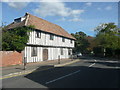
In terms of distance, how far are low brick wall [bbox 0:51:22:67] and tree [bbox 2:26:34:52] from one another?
794mm

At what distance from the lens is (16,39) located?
17.1m

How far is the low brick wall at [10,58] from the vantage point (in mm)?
14975

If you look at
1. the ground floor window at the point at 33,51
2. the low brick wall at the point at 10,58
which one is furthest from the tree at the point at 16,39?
the ground floor window at the point at 33,51

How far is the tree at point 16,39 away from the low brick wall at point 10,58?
2.61 feet

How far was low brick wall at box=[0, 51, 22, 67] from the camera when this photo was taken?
590 inches

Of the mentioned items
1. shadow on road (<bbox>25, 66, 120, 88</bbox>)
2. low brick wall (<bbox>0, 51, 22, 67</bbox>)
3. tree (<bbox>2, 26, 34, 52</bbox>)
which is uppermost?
tree (<bbox>2, 26, 34, 52</bbox>)

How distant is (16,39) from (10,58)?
2.63 metres

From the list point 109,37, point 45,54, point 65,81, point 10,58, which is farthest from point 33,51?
point 109,37

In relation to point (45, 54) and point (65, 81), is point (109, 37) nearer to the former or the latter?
point (45, 54)

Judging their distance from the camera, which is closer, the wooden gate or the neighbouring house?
the neighbouring house

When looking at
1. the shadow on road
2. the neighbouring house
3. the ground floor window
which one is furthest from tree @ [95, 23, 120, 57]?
the shadow on road

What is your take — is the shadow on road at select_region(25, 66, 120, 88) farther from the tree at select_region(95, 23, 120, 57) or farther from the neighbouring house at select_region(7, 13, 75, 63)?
the tree at select_region(95, 23, 120, 57)

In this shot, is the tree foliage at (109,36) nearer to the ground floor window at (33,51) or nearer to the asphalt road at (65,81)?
the ground floor window at (33,51)

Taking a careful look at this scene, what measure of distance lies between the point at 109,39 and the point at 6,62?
3331cm
